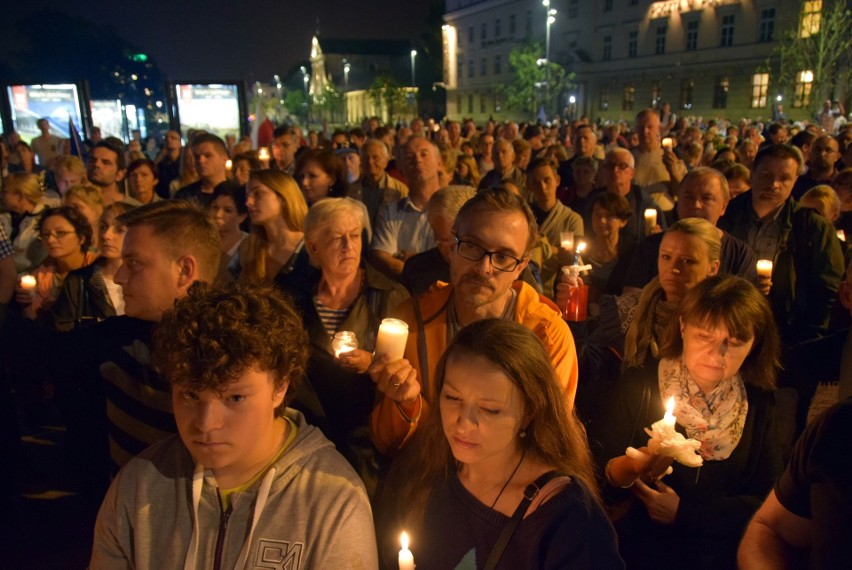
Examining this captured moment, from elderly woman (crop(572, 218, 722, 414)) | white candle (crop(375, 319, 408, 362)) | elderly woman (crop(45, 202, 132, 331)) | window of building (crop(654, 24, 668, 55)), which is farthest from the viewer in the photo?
window of building (crop(654, 24, 668, 55))

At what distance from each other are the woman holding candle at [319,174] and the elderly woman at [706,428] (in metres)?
3.85

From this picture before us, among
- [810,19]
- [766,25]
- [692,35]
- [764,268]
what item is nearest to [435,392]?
[764,268]

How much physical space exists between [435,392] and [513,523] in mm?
536

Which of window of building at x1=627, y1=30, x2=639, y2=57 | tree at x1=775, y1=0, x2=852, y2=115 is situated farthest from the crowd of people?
window of building at x1=627, y1=30, x2=639, y2=57

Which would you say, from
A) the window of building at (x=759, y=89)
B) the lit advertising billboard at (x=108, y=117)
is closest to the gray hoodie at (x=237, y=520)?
the lit advertising billboard at (x=108, y=117)

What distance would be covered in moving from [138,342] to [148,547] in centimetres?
86

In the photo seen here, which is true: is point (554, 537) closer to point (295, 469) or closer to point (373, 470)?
point (295, 469)

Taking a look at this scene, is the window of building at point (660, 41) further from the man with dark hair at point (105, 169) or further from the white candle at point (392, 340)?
the white candle at point (392, 340)

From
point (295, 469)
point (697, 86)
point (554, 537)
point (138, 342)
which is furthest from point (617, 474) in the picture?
point (697, 86)

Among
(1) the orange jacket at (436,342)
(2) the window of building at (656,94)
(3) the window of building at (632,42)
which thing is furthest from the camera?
(3) the window of building at (632,42)

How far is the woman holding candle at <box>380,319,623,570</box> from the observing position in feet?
6.05

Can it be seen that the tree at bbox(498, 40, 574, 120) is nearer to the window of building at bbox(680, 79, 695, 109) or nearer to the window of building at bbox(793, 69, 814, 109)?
the window of building at bbox(680, 79, 695, 109)

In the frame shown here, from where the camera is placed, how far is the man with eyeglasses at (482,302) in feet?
8.27

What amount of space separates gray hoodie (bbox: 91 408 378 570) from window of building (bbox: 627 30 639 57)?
194 feet
